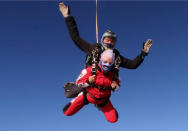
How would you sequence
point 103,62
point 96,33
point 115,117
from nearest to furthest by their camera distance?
point 103,62 → point 96,33 → point 115,117

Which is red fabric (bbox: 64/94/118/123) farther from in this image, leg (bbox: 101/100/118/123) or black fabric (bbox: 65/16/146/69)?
black fabric (bbox: 65/16/146/69)

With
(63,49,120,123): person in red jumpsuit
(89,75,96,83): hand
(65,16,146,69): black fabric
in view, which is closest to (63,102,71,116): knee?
(63,49,120,123): person in red jumpsuit

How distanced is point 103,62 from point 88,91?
789 millimetres

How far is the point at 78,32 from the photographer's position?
5980 millimetres

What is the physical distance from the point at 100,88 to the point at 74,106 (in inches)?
34.9

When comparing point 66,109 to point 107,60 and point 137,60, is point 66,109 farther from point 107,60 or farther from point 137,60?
point 137,60

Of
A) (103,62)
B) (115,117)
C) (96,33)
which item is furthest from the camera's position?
(115,117)

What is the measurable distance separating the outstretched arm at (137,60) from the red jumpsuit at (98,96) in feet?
1.32

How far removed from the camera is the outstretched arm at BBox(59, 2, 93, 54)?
5812 mm

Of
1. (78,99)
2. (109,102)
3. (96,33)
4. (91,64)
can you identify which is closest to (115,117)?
(109,102)

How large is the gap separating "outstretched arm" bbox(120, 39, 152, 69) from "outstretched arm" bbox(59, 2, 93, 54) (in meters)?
0.77

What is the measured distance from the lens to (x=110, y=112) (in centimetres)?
633

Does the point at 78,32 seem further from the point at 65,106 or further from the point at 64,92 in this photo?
the point at 65,106

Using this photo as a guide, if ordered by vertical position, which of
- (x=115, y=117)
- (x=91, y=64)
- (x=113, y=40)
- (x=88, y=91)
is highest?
(x=113, y=40)
